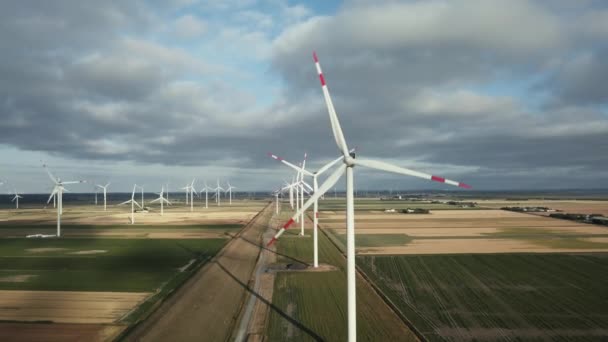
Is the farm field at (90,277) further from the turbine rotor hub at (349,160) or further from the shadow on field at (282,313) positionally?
the turbine rotor hub at (349,160)

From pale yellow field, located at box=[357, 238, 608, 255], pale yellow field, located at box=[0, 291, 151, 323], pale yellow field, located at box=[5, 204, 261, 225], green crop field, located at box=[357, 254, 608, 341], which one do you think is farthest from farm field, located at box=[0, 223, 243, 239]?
pale yellow field, located at box=[0, 291, 151, 323]

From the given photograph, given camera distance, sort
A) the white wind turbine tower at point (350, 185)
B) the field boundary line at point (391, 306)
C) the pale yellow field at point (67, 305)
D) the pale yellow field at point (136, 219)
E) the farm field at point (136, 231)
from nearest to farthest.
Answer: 1. the white wind turbine tower at point (350, 185)
2. the field boundary line at point (391, 306)
3. the pale yellow field at point (67, 305)
4. the farm field at point (136, 231)
5. the pale yellow field at point (136, 219)

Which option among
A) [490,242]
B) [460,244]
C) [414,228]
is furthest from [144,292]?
[414,228]

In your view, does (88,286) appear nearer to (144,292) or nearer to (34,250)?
(144,292)

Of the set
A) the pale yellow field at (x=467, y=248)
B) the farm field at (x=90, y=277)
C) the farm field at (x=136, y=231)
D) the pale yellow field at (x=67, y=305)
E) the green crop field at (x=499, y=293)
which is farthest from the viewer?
the farm field at (x=136, y=231)

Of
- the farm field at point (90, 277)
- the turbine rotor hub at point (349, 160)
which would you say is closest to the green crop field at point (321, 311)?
the farm field at point (90, 277)

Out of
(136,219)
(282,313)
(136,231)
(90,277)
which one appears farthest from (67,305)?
(136,219)

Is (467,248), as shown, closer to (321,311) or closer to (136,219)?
→ (321,311)
